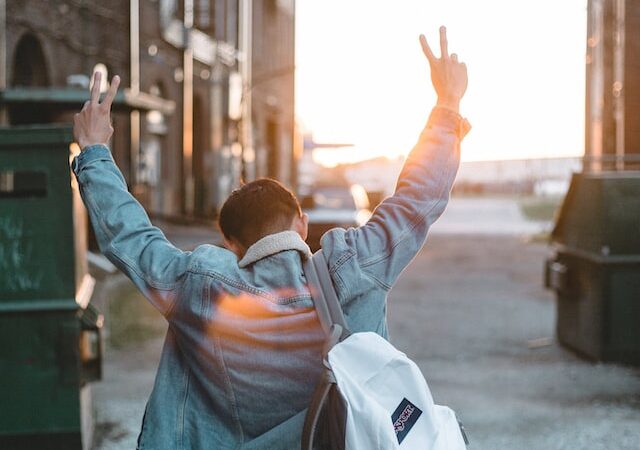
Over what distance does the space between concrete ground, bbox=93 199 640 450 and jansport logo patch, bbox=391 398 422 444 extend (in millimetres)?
4094

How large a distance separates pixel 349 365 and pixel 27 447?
340 centimetres

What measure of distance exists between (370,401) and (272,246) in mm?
479

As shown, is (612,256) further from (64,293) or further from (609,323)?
(64,293)

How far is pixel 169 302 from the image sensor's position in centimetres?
267

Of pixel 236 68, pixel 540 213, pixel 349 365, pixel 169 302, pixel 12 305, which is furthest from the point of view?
pixel 540 213

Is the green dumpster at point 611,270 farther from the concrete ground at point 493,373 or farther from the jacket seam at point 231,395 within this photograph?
the jacket seam at point 231,395

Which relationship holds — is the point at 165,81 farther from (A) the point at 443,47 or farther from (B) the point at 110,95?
(A) the point at 443,47

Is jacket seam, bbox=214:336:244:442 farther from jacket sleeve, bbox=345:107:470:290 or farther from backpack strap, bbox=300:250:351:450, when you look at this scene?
jacket sleeve, bbox=345:107:470:290

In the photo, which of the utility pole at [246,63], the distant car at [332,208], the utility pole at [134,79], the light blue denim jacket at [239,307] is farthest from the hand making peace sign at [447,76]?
the utility pole at [246,63]

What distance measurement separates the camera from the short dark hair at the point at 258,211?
268cm

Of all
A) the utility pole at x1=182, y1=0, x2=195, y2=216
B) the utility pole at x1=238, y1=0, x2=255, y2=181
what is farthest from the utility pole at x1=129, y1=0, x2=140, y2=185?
the utility pole at x1=238, y1=0, x2=255, y2=181

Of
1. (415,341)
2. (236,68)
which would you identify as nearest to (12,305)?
(415,341)

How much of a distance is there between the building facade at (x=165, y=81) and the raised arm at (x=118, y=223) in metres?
9.86

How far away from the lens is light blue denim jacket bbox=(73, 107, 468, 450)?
2.61 meters
